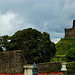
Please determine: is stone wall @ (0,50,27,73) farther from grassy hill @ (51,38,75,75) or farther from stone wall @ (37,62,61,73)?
grassy hill @ (51,38,75,75)

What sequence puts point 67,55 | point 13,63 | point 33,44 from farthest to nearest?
point 67,55
point 33,44
point 13,63

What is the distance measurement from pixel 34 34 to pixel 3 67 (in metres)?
10.8

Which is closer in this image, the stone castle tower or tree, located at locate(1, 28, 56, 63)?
tree, located at locate(1, 28, 56, 63)

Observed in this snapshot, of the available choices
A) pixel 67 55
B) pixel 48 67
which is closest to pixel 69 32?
pixel 67 55

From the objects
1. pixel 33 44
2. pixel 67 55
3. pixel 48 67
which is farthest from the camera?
pixel 67 55

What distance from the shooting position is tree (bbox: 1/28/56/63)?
25.2 meters

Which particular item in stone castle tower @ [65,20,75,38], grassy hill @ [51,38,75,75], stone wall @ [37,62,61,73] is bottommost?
stone wall @ [37,62,61,73]

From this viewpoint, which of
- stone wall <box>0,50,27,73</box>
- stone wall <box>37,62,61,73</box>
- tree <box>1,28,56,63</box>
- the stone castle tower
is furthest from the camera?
the stone castle tower

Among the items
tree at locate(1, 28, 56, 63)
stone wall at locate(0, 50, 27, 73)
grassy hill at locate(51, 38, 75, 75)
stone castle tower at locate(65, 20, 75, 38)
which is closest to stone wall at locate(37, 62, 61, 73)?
grassy hill at locate(51, 38, 75, 75)

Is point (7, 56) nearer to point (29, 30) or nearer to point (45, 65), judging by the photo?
point (45, 65)

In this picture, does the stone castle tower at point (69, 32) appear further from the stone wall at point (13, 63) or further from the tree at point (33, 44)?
the stone wall at point (13, 63)

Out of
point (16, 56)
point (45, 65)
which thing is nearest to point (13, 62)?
point (16, 56)

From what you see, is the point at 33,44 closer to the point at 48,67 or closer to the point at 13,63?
the point at 48,67

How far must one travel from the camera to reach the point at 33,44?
2597cm
